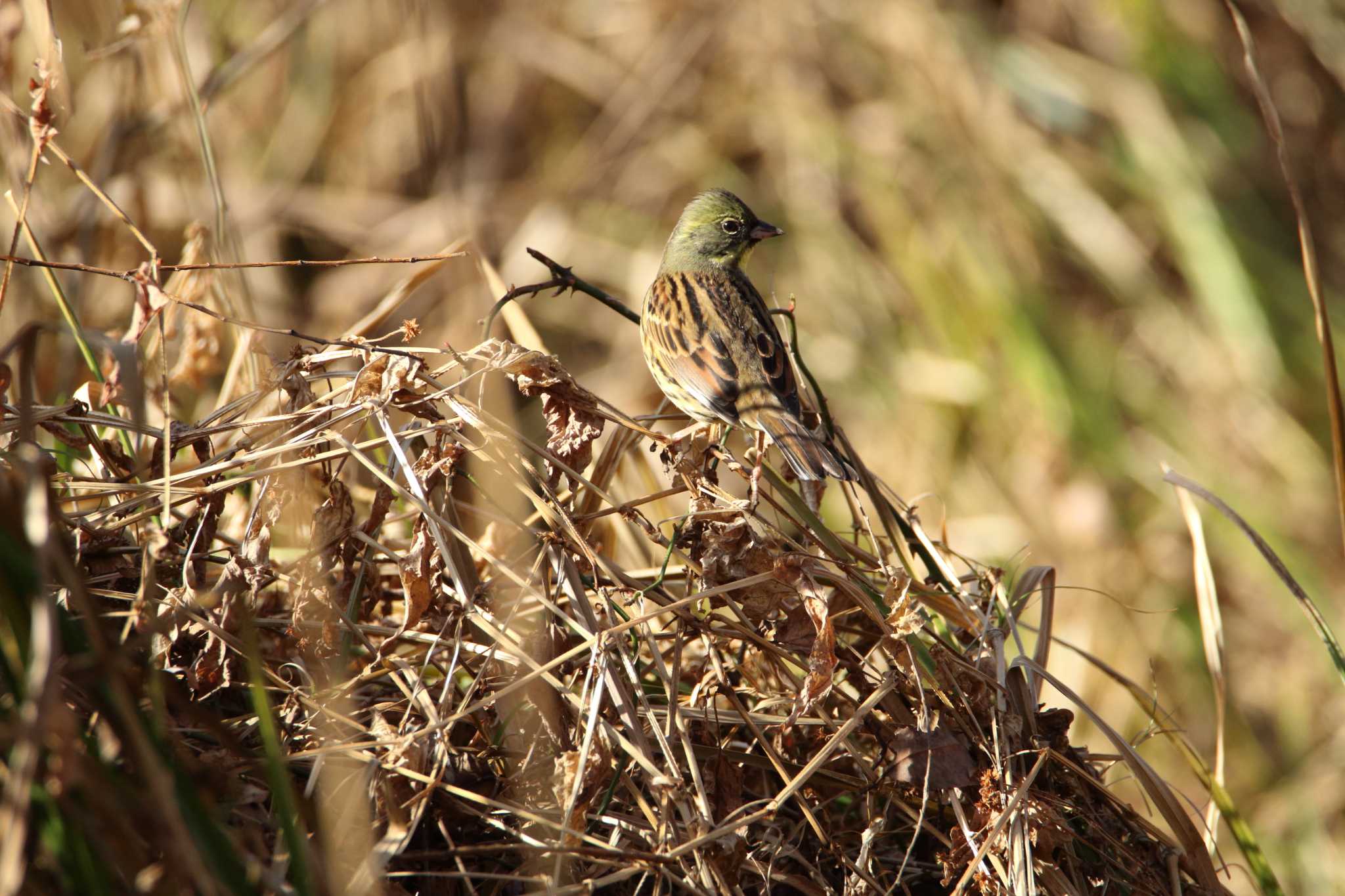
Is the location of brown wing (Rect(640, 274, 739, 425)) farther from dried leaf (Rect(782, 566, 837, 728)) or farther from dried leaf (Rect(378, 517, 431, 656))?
dried leaf (Rect(378, 517, 431, 656))

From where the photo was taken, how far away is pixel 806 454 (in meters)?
2.69

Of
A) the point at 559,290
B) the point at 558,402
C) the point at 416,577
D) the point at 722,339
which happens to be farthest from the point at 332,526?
the point at 722,339

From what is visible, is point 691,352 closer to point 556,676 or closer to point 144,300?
point 556,676

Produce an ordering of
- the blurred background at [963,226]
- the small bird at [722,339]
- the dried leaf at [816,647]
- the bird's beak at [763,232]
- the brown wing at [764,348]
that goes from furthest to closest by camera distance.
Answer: the blurred background at [963,226] → the bird's beak at [763,232] → the brown wing at [764,348] → the small bird at [722,339] → the dried leaf at [816,647]

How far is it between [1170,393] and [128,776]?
608 cm


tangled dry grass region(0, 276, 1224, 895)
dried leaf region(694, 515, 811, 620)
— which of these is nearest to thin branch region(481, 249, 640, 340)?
tangled dry grass region(0, 276, 1224, 895)

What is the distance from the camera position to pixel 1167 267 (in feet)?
22.2

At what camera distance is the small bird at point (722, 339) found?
2.95 meters

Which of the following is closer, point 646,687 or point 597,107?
point 646,687

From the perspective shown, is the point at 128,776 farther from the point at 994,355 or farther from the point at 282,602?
the point at 994,355

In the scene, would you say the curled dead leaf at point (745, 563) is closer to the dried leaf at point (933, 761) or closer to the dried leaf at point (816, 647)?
the dried leaf at point (816, 647)

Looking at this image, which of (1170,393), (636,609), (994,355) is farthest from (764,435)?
(1170,393)

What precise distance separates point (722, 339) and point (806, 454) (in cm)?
93

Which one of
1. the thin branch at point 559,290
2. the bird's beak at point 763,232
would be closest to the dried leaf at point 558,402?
the thin branch at point 559,290
